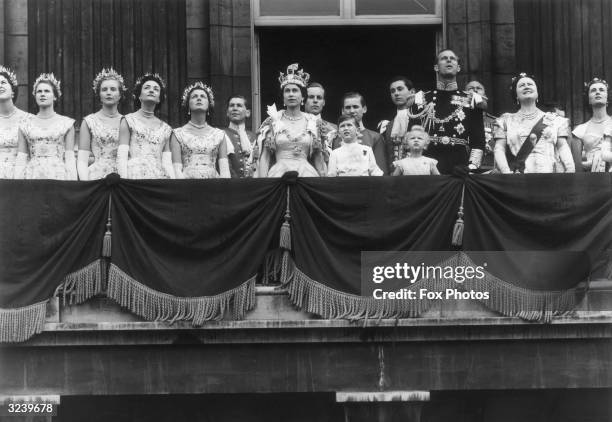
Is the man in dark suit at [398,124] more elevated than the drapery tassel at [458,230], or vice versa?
the man in dark suit at [398,124]

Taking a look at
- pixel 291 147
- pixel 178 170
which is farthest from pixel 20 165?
pixel 291 147

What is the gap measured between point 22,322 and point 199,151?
2.81 m

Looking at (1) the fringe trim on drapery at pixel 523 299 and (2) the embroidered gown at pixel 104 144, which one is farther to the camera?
(2) the embroidered gown at pixel 104 144

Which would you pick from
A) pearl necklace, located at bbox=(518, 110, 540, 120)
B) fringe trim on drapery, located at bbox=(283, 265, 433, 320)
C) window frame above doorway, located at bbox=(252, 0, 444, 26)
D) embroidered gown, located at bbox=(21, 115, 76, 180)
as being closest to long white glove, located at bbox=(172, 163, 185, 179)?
embroidered gown, located at bbox=(21, 115, 76, 180)

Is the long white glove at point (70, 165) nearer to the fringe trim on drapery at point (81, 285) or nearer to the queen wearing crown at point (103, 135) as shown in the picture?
the queen wearing crown at point (103, 135)

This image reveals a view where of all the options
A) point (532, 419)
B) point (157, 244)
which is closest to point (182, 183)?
point (157, 244)

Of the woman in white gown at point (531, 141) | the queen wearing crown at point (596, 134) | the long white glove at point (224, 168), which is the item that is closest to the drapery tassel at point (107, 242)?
the long white glove at point (224, 168)

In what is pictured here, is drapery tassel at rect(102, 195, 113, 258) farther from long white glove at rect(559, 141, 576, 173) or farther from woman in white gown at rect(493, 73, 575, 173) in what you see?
long white glove at rect(559, 141, 576, 173)

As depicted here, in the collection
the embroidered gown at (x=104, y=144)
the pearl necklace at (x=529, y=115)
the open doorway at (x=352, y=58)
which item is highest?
the open doorway at (x=352, y=58)

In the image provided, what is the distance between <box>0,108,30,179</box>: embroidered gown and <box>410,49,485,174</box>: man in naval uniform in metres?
4.57

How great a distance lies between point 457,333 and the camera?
18.8 meters

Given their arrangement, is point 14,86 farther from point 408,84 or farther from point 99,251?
point 408,84

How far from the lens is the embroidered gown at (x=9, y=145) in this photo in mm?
19656

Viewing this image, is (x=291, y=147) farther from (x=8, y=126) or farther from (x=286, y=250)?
(x=8, y=126)
